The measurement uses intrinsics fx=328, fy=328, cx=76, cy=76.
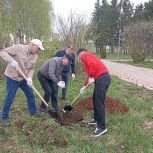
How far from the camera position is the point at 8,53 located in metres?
5.96

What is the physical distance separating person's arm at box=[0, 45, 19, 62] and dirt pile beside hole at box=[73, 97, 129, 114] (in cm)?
217

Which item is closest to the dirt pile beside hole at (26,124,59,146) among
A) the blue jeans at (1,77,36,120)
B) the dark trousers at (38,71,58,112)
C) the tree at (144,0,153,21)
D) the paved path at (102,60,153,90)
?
the blue jeans at (1,77,36,120)

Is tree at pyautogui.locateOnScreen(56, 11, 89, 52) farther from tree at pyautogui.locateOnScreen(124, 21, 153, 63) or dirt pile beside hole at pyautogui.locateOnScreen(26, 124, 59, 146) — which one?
tree at pyautogui.locateOnScreen(124, 21, 153, 63)

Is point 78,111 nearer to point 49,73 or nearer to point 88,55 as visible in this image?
point 49,73

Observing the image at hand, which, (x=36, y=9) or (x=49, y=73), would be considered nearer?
(x=49, y=73)

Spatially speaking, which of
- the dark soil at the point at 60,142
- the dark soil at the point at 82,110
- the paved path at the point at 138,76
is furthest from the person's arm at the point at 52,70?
the paved path at the point at 138,76

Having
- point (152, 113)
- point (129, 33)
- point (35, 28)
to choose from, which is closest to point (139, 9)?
point (35, 28)

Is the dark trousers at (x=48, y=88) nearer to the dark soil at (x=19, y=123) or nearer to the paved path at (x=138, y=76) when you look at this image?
the dark soil at (x=19, y=123)

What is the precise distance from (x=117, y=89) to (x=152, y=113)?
3.63 metres

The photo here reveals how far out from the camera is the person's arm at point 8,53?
19.2ft

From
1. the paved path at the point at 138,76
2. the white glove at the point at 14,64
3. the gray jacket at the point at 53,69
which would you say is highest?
the white glove at the point at 14,64

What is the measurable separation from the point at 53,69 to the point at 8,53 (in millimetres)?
1076

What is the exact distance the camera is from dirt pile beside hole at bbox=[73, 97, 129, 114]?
729 centimetres

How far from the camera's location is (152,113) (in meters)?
7.22
